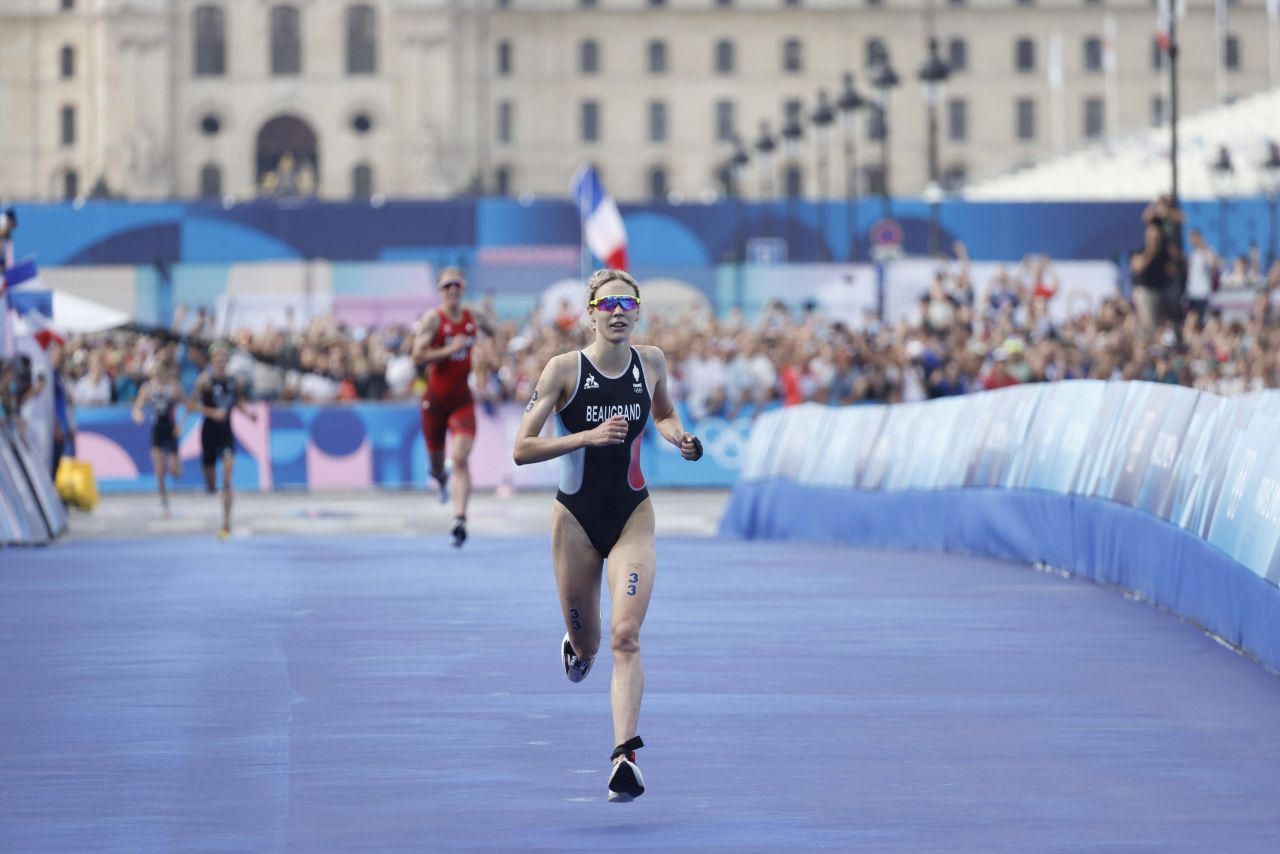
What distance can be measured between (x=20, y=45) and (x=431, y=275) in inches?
3420

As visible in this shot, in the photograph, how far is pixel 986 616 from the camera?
15734mm

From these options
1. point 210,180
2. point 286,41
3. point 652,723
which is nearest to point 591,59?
point 286,41

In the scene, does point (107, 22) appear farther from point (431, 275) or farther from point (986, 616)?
point (986, 616)

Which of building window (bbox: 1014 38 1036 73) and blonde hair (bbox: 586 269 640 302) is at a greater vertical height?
building window (bbox: 1014 38 1036 73)

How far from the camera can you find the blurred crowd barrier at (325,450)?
35.6 metres

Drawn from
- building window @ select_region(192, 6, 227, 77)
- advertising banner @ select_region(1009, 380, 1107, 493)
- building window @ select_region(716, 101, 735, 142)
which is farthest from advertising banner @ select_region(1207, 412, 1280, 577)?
building window @ select_region(716, 101, 735, 142)

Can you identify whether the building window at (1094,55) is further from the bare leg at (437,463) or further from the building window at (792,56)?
the bare leg at (437,463)

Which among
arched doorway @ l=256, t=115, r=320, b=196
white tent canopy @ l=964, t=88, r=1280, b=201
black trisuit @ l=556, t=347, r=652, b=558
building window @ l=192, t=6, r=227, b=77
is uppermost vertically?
building window @ l=192, t=6, r=227, b=77

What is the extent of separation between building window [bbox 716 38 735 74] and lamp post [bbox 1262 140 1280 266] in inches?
2945

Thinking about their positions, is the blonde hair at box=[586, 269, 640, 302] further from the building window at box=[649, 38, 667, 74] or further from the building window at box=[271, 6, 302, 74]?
the building window at box=[649, 38, 667, 74]

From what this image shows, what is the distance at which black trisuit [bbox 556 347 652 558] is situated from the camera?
31.9ft

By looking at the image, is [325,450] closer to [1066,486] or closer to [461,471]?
[461,471]

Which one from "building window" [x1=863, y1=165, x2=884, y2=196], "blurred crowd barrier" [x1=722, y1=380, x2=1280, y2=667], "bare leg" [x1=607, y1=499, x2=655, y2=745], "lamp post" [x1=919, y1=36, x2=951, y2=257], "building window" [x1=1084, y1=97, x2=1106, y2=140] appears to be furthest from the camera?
"building window" [x1=1084, y1=97, x2=1106, y2=140]

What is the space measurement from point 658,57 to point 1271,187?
80942 millimetres
